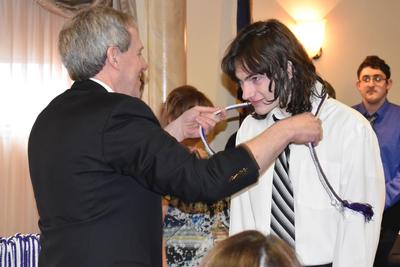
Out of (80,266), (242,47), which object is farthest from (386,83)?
(80,266)

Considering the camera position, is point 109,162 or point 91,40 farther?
point 91,40

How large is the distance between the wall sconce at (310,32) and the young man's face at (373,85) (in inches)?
29.3

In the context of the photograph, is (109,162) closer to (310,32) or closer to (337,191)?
(337,191)

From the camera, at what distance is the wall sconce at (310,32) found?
4.54 metres

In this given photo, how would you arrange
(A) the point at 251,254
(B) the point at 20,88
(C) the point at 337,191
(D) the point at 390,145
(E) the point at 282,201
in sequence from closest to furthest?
(A) the point at 251,254, (C) the point at 337,191, (E) the point at 282,201, (D) the point at 390,145, (B) the point at 20,88

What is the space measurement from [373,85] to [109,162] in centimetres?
298

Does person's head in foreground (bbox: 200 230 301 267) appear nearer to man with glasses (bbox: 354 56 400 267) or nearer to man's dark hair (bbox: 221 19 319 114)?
man's dark hair (bbox: 221 19 319 114)

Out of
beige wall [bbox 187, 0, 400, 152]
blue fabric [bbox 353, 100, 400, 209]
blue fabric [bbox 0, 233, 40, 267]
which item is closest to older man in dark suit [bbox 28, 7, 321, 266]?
blue fabric [bbox 0, 233, 40, 267]

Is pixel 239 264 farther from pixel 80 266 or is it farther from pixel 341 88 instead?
pixel 341 88

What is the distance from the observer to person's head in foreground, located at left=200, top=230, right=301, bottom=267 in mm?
925

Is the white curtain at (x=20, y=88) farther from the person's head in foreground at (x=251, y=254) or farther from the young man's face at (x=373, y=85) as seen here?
the person's head in foreground at (x=251, y=254)

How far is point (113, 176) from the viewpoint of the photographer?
1.28m

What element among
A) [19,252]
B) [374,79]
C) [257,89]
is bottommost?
[19,252]

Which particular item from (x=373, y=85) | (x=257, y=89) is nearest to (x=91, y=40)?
(x=257, y=89)
